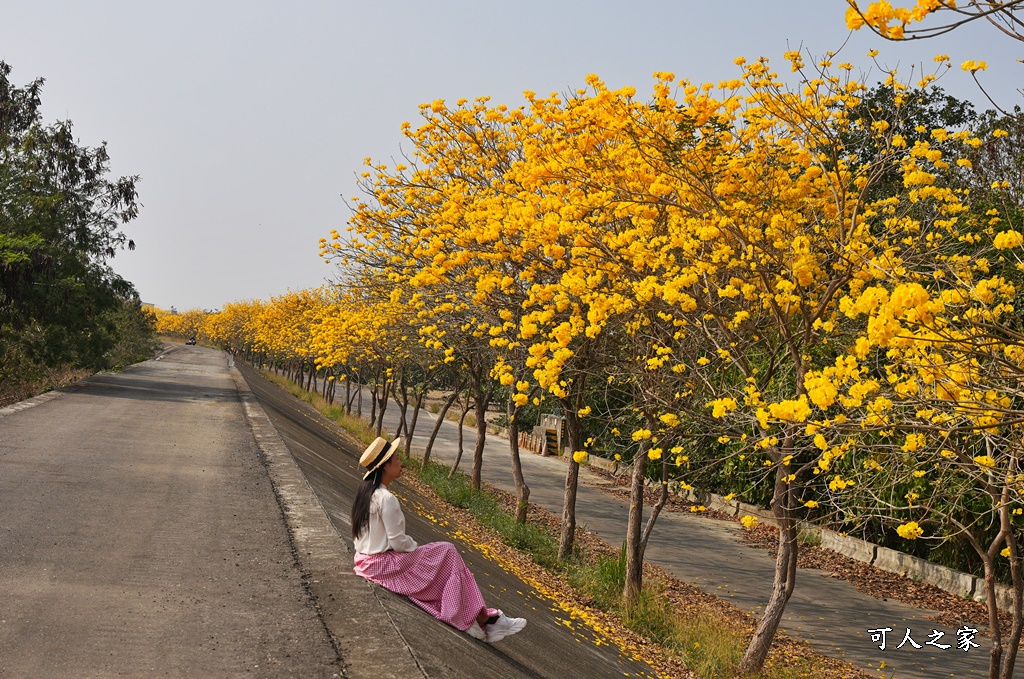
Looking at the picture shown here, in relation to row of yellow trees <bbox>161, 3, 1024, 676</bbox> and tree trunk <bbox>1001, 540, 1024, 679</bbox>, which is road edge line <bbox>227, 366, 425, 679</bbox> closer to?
row of yellow trees <bbox>161, 3, 1024, 676</bbox>

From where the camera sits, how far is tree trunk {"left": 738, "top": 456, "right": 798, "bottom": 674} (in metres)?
7.85

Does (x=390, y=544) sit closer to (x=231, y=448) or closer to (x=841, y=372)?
(x=841, y=372)

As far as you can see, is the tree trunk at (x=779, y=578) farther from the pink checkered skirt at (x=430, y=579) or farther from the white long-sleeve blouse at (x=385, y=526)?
the white long-sleeve blouse at (x=385, y=526)

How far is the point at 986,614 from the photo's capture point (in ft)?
38.8

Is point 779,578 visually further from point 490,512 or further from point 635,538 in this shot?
point 490,512

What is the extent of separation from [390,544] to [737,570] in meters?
9.67

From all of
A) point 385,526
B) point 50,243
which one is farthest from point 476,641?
point 50,243

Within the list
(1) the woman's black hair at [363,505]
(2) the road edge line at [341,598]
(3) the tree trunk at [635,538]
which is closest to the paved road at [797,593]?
(3) the tree trunk at [635,538]

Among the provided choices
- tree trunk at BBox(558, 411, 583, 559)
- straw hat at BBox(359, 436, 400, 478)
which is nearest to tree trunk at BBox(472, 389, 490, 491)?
tree trunk at BBox(558, 411, 583, 559)

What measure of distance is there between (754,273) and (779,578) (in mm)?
2745

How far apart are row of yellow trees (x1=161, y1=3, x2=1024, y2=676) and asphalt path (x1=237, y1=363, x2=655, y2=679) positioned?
162 cm

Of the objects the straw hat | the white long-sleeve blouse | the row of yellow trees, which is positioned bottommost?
the white long-sleeve blouse

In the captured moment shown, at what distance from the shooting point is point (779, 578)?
26.2 feet

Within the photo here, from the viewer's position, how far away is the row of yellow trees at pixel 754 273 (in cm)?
548
